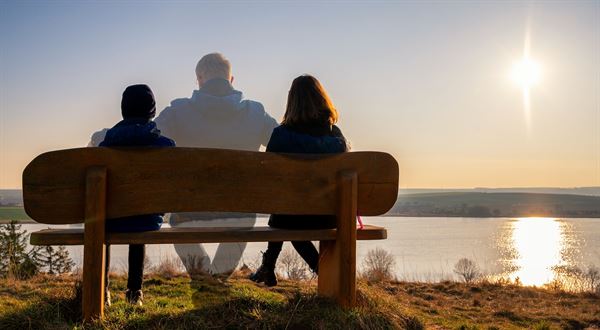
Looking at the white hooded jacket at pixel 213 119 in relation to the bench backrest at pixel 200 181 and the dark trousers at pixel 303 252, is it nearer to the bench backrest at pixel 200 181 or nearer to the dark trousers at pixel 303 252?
the dark trousers at pixel 303 252

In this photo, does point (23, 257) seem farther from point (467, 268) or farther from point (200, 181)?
point (467, 268)

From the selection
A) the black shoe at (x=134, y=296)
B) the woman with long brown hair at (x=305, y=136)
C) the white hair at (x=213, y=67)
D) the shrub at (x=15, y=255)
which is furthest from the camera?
the shrub at (x=15, y=255)

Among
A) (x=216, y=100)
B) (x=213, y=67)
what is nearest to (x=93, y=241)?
(x=216, y=100)

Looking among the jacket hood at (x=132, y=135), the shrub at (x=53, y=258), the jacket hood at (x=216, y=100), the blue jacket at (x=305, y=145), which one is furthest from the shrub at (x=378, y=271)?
the shrub at (x=53, y=258)

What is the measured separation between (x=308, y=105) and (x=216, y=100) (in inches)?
97.0

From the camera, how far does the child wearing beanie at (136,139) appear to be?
357 centimetres

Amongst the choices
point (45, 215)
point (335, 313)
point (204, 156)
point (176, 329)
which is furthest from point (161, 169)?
point (335, 313)

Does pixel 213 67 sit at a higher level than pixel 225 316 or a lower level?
higher

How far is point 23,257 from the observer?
849 centimetres

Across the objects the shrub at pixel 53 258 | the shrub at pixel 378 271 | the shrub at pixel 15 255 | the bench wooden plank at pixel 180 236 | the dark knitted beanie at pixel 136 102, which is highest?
the dark knitted beanie at pixel 136 102

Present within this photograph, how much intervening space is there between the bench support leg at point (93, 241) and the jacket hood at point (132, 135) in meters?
0.59

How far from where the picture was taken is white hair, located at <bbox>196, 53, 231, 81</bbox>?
20.5 feet

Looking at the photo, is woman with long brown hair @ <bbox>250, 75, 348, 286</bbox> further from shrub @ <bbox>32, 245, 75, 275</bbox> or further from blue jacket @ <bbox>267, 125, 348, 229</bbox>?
shrub @ <bbox>32, 245, 75, 275</bbox>

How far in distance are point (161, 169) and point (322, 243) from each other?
134cm
